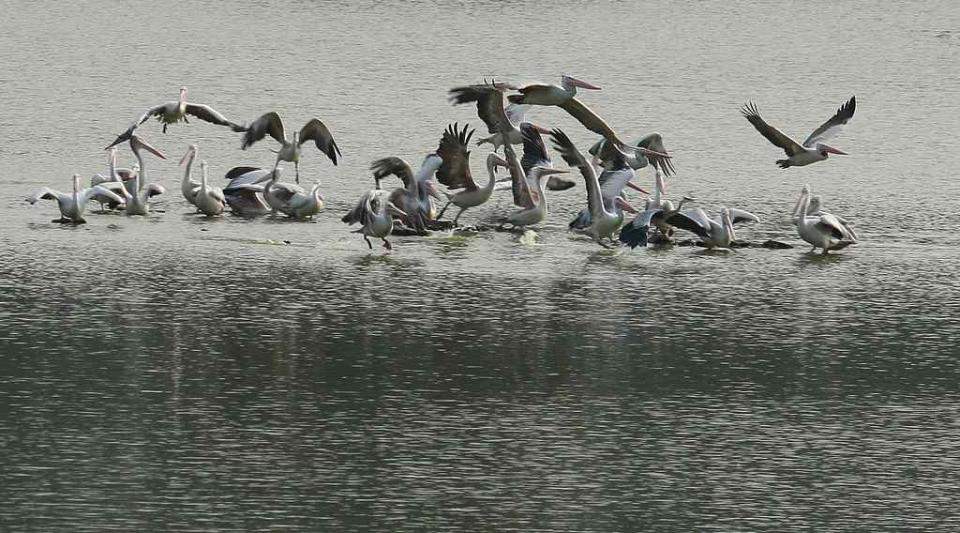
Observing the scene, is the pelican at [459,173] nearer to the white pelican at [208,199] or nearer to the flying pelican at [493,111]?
the flying pelican at [493,111]

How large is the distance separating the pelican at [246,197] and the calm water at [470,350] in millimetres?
434

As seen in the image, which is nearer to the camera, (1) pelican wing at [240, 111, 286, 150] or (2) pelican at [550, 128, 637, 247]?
(2) pelican at [550, 128, 637, 247]

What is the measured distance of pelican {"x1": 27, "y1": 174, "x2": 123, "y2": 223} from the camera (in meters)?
12.8

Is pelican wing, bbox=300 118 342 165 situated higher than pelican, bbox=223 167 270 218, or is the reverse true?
pelican wing, bbox=300 118 342 165

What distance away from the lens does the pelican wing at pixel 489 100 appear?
13.8 meters

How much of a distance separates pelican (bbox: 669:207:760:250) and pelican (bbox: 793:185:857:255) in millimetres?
473

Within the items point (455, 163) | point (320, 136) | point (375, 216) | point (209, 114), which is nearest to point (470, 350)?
point (375, 216)

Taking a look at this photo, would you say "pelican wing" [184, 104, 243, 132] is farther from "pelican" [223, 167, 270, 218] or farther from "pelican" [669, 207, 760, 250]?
"pelican" [669, 207, 760, 250]

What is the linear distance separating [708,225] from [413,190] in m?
2.12

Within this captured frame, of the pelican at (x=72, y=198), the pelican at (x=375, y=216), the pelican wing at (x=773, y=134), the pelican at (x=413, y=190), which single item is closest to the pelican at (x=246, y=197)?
the pelican at (x=72, y=198)

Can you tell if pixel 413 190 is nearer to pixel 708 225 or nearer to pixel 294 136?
pixel 294 136

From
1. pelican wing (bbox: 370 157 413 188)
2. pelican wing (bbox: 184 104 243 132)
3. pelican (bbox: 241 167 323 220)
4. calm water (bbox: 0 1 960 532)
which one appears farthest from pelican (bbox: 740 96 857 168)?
pelican wing (bbox: 184 104 243 132)

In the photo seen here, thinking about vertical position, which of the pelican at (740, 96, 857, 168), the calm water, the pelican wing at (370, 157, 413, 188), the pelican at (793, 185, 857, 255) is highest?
the pelican at (740, 96, 857, 168)

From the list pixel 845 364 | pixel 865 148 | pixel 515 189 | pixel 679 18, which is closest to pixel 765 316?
pixel 845 364
